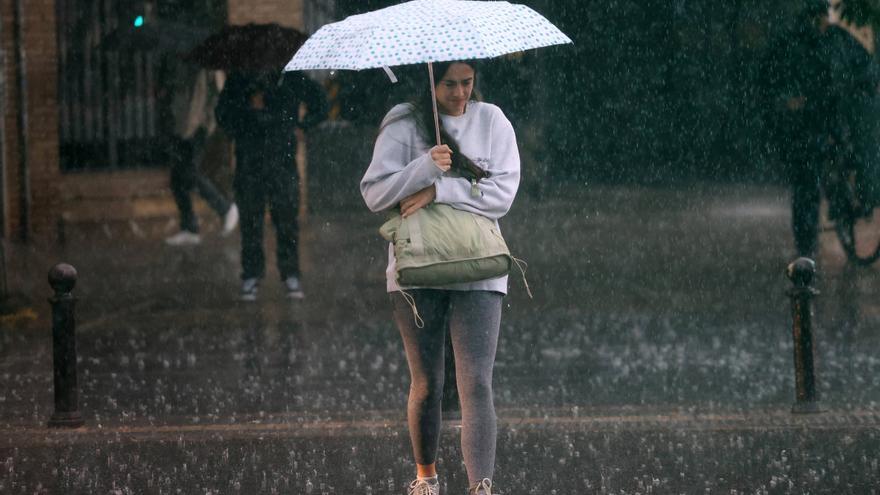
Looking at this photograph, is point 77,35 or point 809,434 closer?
point 809,434

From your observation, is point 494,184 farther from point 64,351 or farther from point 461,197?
point 64,351

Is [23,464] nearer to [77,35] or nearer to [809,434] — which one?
[809,434]

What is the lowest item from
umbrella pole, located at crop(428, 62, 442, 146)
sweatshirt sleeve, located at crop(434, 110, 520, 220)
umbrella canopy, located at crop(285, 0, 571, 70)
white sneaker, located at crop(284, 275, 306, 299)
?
white sneaker, located at crop(284, 275, 306, 299)

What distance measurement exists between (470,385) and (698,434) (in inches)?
79.3

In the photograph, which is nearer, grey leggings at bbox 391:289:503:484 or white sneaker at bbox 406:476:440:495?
grey leggings at bbox 391:289:503:484

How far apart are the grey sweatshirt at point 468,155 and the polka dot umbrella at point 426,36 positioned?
223 millimetres

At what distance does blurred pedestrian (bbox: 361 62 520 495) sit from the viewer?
18.8ft

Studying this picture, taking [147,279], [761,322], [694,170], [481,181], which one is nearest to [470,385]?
[481,181]

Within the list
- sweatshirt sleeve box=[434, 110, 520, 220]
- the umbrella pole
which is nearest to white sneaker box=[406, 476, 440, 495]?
sweatshirt sleeve box=[434, 110, 520, 220]

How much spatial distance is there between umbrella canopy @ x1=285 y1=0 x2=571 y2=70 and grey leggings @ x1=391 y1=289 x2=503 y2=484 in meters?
0.89

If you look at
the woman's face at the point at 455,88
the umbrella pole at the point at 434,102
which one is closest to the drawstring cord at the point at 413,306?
the umbrella pole at the point at 434,102

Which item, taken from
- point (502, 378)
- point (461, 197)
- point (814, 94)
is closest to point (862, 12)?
point (814, 94)

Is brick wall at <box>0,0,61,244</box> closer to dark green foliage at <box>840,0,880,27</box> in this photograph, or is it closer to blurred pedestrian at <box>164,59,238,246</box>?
blurred pedestrian at <box>164,59,238,246</box>

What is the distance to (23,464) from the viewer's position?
23.1 ft
